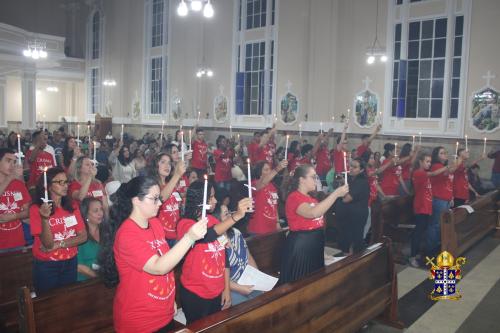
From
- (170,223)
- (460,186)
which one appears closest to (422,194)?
(460,186)

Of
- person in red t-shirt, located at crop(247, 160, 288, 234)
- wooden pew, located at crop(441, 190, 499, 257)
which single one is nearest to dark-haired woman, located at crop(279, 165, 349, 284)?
person in red t-shirt, located at crop(247, 160, 288, 234)

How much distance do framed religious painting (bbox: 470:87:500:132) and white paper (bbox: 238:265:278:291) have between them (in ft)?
37.9

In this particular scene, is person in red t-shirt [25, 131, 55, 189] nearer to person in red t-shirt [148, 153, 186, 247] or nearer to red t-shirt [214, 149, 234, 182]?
person in red t-shirt [148, 153, 186, 247]

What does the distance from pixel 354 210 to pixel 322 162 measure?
179 inches

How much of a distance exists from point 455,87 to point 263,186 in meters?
10.8

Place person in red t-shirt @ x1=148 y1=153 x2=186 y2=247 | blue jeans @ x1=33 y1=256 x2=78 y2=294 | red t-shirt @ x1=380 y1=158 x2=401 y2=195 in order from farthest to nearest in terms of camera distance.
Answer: red t-shirt @ x1=380 y1=158 x2=401 y2=195
person in red t-shirt @ x1=148 y1=153 x2=186 y2=247
blue jeans @ x1=33 y1=256 x2=78 y2=294

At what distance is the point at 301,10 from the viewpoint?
17.5 metres

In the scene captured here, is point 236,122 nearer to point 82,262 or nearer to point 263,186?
point 263,186

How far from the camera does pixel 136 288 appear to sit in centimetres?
290

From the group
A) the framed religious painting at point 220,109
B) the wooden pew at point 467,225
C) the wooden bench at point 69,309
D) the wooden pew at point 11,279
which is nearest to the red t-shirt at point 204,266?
the wooden bench at point 69,309

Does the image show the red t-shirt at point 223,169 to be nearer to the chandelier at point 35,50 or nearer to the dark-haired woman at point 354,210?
the dark-haired woman at point 354,210

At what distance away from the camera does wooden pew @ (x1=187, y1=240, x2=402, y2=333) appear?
3.28m

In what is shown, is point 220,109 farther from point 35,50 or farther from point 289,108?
point 35,50

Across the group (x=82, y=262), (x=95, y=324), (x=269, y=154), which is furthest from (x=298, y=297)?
(x=269, y=154)
